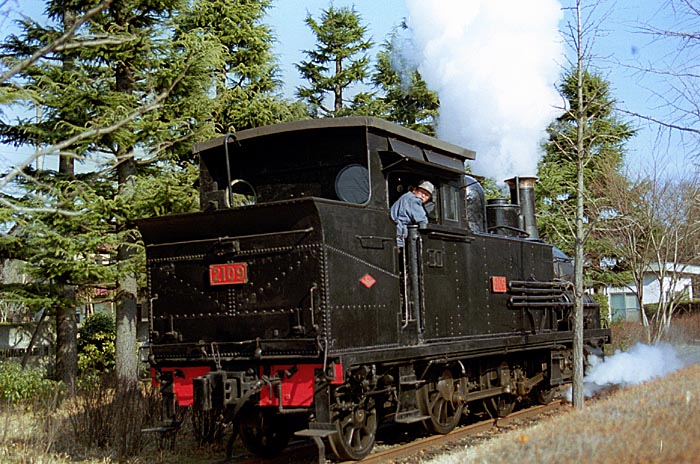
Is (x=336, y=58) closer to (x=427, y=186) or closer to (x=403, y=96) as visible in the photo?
(x=403, y=96)

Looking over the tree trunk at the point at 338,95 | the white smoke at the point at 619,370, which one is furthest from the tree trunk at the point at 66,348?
the tree trunk at the point at 338,95

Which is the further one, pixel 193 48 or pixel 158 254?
pixel 193 48

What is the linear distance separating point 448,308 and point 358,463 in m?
2.08

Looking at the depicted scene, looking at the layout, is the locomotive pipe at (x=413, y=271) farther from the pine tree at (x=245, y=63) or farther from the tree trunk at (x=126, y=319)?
the pine tree at (x=245, y=63)

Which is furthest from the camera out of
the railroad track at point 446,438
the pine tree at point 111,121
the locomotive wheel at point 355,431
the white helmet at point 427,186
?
the pine tree at point 111,121

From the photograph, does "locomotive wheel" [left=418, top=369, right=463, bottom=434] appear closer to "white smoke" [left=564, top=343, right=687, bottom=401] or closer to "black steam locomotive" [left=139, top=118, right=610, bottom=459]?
"black steam locomotive" [left=139, top=118, right=610, bottom=459]

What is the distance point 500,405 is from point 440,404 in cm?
203

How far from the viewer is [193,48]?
1244 cm

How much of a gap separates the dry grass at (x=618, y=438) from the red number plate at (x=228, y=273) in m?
2.96

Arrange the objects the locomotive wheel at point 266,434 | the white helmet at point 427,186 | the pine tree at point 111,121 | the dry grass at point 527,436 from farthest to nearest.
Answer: the pine tree at point 111,121
the white helmet at point 427,186
the locomotive wheel at point 266,434
the dry grass at point 527,436

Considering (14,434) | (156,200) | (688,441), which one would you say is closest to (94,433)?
(14,434)

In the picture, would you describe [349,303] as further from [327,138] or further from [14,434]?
[14,434]

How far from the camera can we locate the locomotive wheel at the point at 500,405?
10.6m

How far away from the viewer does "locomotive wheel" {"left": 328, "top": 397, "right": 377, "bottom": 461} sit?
7363 millimetres
